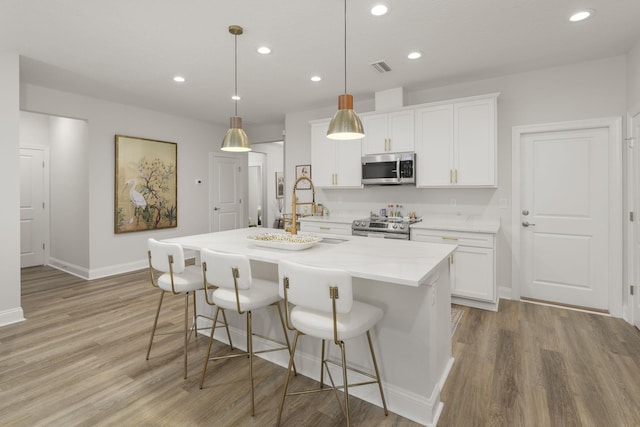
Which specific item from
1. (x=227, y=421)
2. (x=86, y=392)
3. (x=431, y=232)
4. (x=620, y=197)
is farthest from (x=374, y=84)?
(x=86, y=392)

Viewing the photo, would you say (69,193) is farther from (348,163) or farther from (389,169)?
(389,169)

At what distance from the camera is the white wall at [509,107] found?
11.3 ft

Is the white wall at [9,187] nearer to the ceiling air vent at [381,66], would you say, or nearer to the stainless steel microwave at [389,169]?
the ceiling air vent at [381,66]

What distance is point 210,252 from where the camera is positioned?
Result: 2059 millimetres

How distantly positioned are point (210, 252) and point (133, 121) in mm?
4356

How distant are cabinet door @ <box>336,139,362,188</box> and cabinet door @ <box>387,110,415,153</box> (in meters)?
0.46

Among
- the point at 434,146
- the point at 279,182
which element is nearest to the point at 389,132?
the point at 434,146

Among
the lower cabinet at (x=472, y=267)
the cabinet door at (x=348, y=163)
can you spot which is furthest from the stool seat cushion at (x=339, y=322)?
the cabinet door at (x=348, y=163)

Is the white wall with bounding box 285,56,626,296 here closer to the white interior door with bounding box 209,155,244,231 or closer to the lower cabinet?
the lower cabinet

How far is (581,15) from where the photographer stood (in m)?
2.59

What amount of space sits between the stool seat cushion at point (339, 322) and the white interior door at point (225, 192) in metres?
5.25

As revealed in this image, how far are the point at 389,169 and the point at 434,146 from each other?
608 millimetres

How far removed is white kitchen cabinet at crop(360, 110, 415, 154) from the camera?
420cm

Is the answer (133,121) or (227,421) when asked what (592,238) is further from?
(133,121)
